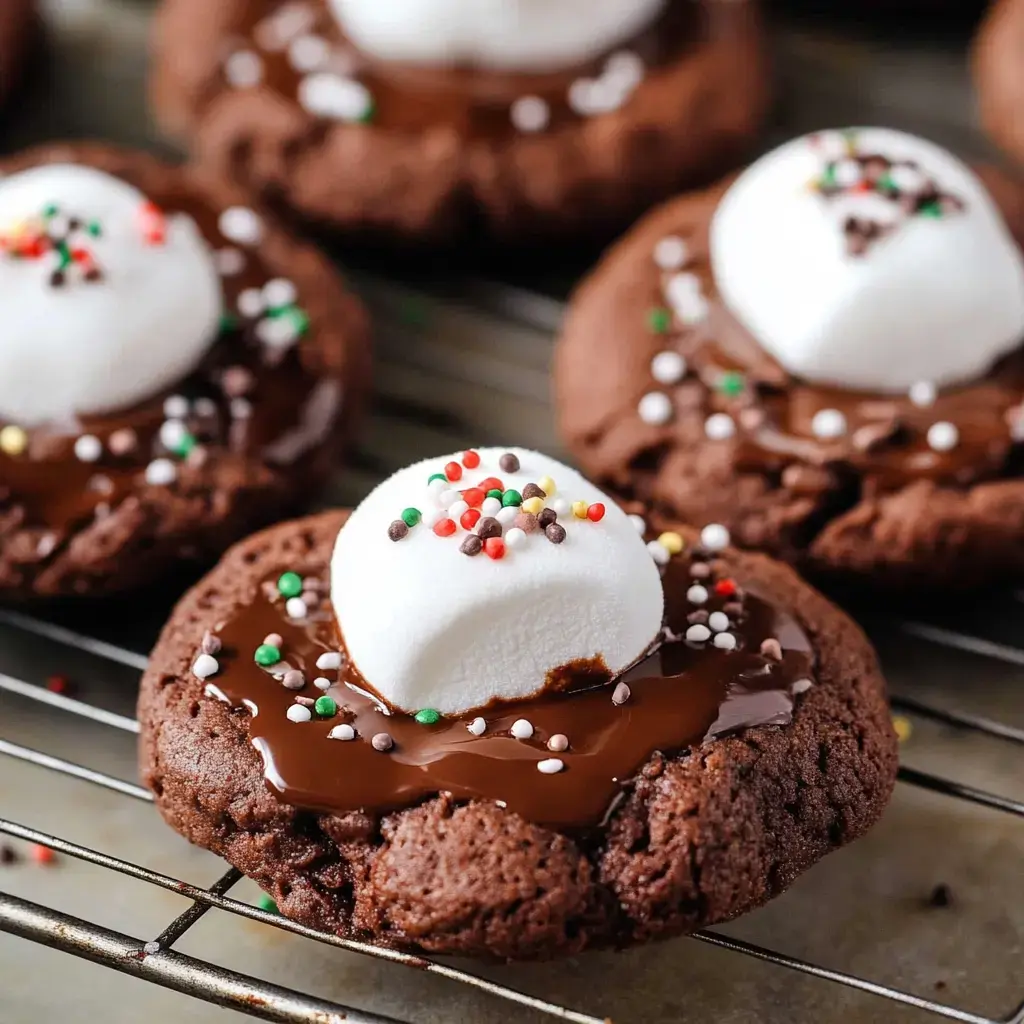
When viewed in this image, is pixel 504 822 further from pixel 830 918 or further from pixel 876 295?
pixel 876 295

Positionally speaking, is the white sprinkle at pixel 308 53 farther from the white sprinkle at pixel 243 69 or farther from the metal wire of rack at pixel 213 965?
the metal wire of rack at pixel 213 965

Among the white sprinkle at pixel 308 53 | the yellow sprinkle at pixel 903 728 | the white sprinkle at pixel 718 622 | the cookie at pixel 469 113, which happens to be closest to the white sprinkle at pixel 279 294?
the cookie at pixel 469 113

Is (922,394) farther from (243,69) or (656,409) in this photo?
(243,69)

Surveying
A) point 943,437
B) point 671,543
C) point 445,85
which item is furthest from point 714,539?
point 445,85

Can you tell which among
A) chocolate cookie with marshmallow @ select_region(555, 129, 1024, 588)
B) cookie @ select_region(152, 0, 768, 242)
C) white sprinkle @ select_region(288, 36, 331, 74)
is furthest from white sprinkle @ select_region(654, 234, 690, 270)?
white sprinkle @ select_region(288, 36, 331, 74)

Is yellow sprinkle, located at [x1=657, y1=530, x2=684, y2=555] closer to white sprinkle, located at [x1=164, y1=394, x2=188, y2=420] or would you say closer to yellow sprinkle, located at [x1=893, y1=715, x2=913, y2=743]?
yellow sprinkle, located at [x1=893, y1=715, x2=913, y2=743]

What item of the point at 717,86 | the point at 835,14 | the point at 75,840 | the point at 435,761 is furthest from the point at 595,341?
the point at 835,14
